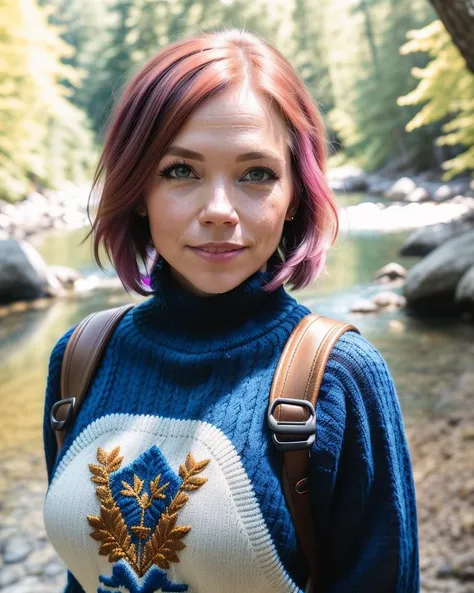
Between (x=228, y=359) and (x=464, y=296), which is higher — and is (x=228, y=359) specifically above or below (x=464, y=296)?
above

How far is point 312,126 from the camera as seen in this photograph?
4.26ft

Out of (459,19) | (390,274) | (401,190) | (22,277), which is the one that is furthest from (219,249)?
(401,190)

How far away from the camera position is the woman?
1.13 meters

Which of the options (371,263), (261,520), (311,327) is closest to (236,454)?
(261,520)

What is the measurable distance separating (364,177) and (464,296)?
1854cm

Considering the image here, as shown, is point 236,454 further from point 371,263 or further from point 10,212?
point 10,212

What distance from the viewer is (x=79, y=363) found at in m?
1.36

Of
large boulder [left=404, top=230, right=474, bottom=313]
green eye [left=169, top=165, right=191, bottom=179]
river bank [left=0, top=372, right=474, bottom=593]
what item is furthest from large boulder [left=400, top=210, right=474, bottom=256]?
green eye [left=169, top=165, right=191, bottom=179]

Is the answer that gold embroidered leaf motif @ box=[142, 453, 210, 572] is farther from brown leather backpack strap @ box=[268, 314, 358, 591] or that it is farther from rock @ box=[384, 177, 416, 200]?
rock @ box=[384, 177, 416, 200]

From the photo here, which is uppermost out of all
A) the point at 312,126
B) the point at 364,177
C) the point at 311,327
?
the point at 312,126

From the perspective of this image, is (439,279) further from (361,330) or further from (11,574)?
(11,574)

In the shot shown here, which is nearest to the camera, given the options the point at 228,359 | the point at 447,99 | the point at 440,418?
the point at 228,359

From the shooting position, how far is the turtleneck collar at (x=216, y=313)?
4.13 feet

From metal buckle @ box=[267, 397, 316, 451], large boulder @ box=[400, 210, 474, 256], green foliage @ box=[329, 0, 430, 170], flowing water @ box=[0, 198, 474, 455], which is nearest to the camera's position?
metal buckle @ box=[267, 397, 316, 451]
